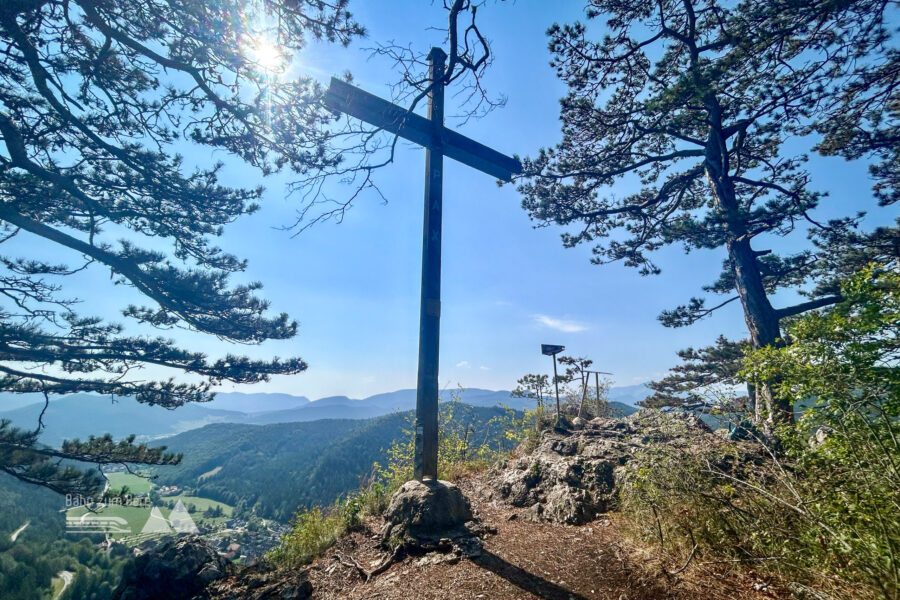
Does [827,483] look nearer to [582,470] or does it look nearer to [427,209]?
[582,470]

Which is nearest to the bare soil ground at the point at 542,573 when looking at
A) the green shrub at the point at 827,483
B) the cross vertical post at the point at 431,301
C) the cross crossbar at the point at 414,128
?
the green shrub at the point at 827,483

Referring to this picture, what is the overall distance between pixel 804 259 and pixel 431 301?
399 inches

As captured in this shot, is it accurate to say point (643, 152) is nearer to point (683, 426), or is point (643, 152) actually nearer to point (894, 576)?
point (683, 426)

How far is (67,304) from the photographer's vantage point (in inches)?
229

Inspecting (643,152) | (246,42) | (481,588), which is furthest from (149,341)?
(643,152)

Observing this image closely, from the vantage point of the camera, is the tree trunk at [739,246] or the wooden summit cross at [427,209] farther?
the tree trunk at [739,246]

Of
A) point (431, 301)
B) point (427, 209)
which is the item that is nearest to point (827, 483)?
point (431, 301)

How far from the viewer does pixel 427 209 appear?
452 centimetres

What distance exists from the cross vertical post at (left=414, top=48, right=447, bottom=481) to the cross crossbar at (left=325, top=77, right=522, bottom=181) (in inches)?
6.0

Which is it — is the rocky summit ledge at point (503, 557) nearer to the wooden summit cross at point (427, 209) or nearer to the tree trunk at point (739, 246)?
the wooden summit cross at point (427, 209)

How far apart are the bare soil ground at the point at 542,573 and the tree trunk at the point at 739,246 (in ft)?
18.8

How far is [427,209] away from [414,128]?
1.13 meters

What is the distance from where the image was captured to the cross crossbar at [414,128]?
161 inches

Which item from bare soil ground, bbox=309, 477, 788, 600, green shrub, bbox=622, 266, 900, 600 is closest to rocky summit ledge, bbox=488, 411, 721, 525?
bare soil ground, bbox=309, 477, 788, 600
